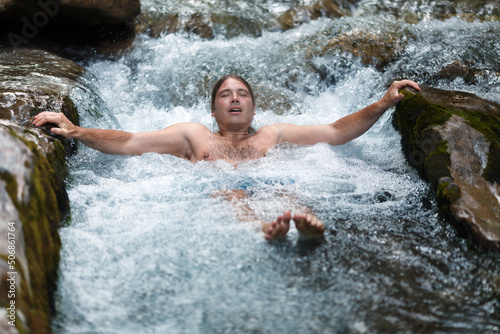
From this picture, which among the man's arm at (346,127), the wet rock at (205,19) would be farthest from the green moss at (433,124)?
the wet rock at (205,19)

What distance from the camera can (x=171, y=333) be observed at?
2066mm

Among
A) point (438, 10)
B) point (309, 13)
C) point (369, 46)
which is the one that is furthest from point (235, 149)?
point (438, 10)

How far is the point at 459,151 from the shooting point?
3.54 m

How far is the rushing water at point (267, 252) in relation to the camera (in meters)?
2.15

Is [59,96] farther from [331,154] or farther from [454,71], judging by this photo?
[454,71]

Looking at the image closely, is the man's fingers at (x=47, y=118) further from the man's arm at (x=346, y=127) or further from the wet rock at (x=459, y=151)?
the wet rock at (x=459, y=151)

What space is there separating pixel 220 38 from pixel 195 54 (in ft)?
2.78

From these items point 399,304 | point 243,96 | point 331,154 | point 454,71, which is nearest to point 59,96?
point 243,96

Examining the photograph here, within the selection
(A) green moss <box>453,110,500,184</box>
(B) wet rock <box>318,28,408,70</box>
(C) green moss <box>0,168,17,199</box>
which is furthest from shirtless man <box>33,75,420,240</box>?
(B) wet rock <box>318,28,408,70</box>

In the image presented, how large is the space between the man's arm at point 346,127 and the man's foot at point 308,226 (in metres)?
1.84

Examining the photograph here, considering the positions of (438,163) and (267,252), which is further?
(438,163)

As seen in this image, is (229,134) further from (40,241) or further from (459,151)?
(40,241)

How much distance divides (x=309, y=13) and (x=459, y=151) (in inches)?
201

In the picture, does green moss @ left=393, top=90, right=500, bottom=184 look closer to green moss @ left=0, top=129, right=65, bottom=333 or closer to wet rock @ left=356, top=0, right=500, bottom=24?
green moss @ left=0, top=129, right=65, bottom=333
